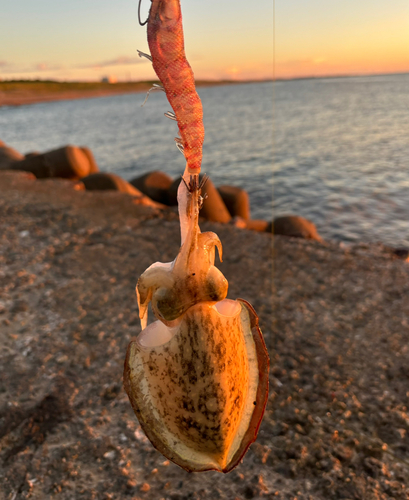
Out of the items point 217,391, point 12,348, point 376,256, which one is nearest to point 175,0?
point 217,391

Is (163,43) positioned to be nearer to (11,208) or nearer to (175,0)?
(175,0)

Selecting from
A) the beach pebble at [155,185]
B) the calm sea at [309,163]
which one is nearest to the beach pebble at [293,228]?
the calm sea at [309,163]

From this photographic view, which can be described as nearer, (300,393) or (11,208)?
(300,393)

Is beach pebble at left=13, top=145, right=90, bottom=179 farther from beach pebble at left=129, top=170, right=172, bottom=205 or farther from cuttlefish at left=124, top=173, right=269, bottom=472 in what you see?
cuttlefish at left=124, top=173, right=269, bottom=472

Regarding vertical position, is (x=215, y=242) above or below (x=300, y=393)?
above

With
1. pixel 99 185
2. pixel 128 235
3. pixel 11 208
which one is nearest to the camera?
pixel 128 235

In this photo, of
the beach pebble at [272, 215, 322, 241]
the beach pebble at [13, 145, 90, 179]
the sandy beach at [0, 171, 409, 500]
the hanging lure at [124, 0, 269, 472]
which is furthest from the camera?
the beach pebble at [13, 145, 90, 179]

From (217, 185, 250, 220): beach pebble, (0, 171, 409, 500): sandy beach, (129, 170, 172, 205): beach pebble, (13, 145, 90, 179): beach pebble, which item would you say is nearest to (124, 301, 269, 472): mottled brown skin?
(0, 171, 409, 500): sandy beach
